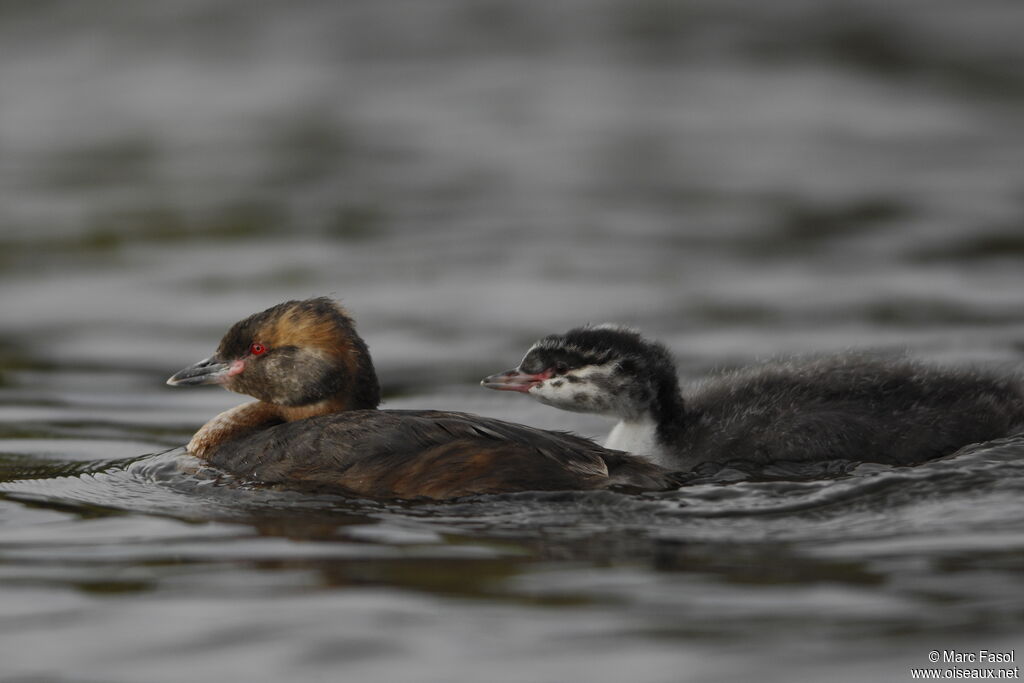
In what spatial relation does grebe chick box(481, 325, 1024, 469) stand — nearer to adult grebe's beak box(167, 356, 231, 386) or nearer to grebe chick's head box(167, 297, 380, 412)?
grebe chick's head box(167, 297, 380, 412)

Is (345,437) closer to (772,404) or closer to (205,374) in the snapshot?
(205,374)

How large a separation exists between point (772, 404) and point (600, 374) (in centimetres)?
82

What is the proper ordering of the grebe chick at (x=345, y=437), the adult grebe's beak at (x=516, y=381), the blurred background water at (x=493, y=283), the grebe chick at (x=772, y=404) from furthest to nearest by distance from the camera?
1. the adult grebe's beak at (x=516, y=381)
2. the grebe chick at (x=772, y=404)
3. the grebe chick at (x=345, y=437)
4. the blurred background water at (x=493, y=283)

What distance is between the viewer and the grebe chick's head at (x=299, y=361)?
7766 millimetres

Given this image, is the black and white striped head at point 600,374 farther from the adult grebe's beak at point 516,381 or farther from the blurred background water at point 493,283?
the blurred background water at point 493,283

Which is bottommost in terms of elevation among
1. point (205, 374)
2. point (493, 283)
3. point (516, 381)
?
point (516, 381)

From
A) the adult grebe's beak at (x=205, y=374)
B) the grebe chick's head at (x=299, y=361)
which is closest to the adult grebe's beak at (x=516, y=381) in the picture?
the grebe chick's head at (x=299, y=361)

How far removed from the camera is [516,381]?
7965mm

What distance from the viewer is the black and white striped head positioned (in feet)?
25.4

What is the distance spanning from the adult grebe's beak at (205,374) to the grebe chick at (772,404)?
1.27 m

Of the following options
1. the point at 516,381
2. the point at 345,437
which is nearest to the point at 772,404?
the point at 516,381

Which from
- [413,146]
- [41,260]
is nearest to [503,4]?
[413,146]

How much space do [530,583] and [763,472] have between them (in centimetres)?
205

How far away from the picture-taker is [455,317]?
12.1m
